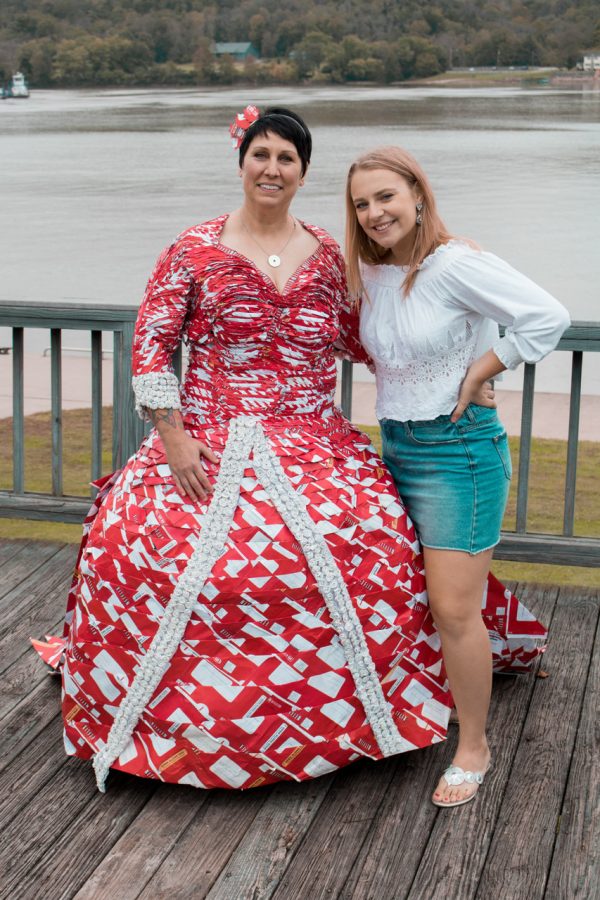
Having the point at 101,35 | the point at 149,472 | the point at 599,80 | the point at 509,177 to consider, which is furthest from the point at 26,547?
the point at 599,80

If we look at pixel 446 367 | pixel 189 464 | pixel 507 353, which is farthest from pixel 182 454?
pixel 507 353

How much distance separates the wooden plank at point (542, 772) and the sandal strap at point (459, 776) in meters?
0.07

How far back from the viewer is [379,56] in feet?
121

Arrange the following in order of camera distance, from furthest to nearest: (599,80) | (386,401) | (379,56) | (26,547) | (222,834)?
1. (599,80)
2. (379,56)
3. (26,547)
4. (386,401)
5. (222,834)

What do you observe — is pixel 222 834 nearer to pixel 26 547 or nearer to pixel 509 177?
pixel 26 547

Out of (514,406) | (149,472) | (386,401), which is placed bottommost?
(514,406)

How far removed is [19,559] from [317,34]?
33.5 meters

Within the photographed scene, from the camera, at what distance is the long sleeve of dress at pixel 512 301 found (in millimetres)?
2066

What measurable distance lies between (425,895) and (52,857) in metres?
0.64

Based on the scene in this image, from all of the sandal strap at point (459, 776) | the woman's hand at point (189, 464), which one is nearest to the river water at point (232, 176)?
the woman's hand at point (189, 464)

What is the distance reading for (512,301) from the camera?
2.06 meters

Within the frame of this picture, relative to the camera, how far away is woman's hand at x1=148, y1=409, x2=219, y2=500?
2.20m

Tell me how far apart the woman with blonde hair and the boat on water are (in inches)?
1767

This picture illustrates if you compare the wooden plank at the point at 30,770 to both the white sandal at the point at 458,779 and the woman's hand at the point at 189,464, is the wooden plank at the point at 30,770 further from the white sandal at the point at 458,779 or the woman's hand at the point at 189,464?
the white sandal at the point at 458,779
